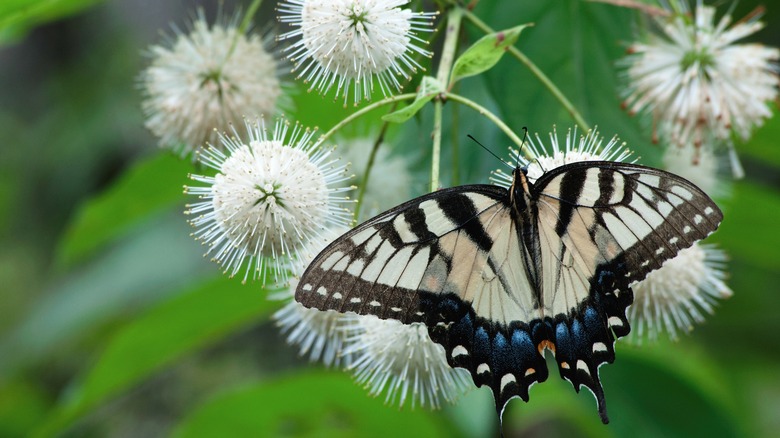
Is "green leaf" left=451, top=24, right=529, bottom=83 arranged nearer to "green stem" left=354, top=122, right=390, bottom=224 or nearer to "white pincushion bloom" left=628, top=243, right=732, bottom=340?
"green stem" left=354, top=122, right=390, bottom=224

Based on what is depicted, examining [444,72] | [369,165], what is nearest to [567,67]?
[444,72]

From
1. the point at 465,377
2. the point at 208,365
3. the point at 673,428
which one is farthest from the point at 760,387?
the point at 465,377

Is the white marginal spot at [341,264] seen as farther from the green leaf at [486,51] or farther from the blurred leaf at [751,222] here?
the blurred leaf at [751,222]

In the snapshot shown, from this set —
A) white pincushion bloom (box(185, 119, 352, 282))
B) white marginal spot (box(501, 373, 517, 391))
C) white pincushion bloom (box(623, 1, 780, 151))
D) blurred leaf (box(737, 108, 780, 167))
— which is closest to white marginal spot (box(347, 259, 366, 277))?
white pincushion bloom (box(185, 119, 352, 282))

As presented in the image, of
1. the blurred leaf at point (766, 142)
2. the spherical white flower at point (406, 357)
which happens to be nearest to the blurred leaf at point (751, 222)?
the blurred leaf at point (766, 142)

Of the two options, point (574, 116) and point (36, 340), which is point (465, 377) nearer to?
point (574, 116)

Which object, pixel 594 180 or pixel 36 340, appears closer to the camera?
pixel 594 180

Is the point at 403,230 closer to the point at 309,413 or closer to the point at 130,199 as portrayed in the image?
the point at 130,199

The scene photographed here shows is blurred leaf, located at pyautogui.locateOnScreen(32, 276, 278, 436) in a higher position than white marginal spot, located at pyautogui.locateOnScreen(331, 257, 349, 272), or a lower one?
higher
